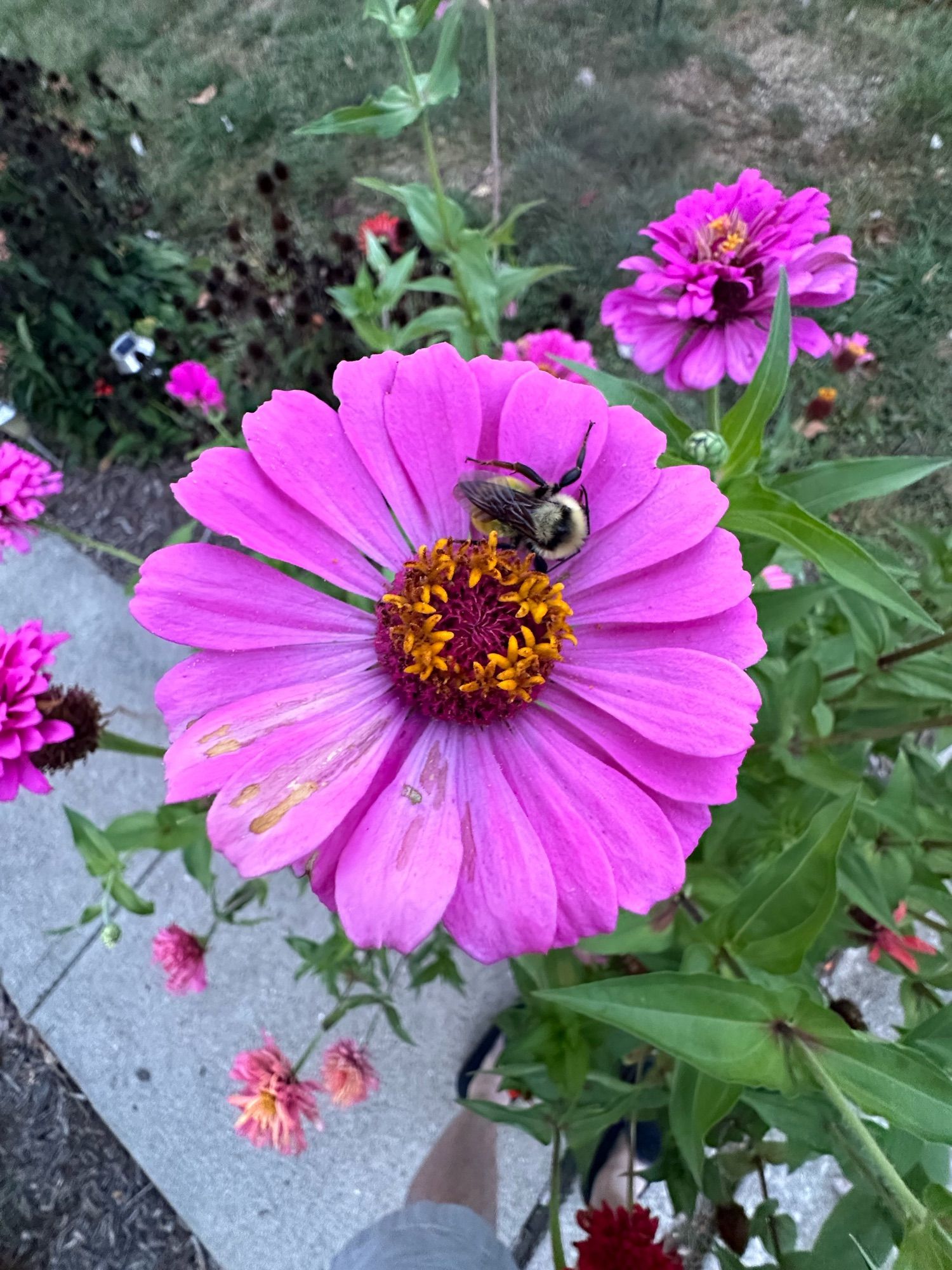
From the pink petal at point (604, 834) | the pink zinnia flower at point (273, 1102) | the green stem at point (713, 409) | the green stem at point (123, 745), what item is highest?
the green stem at point (713, 409)

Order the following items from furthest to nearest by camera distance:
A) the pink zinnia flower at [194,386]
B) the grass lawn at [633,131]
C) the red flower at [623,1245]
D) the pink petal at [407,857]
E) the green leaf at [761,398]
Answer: the grass lawn at [633,131] → the pink zinnia flower at [194,386] → the red flower at [623,1245] → the green leaf at [761,398] → the pink petal at [407,857]

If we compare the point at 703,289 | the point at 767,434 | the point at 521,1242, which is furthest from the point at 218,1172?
the point at 767,434

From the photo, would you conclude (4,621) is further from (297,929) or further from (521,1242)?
(521,1242)

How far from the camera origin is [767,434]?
88.0 inches

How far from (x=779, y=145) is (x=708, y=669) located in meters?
2.66

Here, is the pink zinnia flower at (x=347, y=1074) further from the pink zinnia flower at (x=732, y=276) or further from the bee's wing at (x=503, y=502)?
the pink zinnia flower at (x=732, y=276)

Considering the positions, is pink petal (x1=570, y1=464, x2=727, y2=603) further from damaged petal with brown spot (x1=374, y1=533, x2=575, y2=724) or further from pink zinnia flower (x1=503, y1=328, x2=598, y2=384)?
pink zinnia flower (x1=503, y1=328, x2=598, y2=384)

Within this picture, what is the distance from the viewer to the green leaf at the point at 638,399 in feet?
3.24

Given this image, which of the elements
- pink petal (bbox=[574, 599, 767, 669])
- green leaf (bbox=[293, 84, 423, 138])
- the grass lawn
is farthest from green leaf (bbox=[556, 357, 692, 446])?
the grass lawn

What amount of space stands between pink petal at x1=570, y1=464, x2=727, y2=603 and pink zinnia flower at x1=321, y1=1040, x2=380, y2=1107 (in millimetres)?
960

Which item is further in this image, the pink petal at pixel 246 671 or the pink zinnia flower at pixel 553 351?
the pink zinnia flower at pixel 553 351

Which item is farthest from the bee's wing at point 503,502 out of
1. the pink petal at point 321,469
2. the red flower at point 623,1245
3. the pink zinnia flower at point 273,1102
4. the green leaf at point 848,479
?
the pink zinnia flower at point 273,1102

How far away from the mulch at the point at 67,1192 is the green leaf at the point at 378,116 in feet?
6.31

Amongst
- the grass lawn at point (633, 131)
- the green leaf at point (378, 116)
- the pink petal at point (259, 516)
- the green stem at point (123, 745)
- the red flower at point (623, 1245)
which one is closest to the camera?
the pink petal at point (259, 516)
